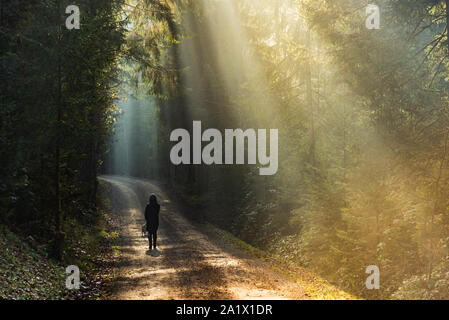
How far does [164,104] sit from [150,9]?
19.7 metres

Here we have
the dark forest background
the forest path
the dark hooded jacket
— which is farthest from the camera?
the dark hooded jacket

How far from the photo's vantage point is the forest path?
30.6 ft

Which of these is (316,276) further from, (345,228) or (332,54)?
(332,54)

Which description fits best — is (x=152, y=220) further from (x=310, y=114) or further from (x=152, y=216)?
(x=310, y=114)

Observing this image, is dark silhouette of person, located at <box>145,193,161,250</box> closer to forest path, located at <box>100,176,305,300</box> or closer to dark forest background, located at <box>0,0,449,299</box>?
forest path, located at <box>100,176,305,300</box>

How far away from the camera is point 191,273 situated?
11602 millimetres

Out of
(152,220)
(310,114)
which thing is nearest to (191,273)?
(152,220)

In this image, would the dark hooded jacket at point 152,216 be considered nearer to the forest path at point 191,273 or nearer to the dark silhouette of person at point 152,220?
the dark silhouette of person at point 152,220

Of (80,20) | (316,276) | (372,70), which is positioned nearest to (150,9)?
(80,20)

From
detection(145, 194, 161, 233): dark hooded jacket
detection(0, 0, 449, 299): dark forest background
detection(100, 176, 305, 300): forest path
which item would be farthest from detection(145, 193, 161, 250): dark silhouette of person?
detection(0, 0, 449, 299): dark forest background

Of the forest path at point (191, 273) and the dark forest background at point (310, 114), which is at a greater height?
the dark forest background at point (310, 114)

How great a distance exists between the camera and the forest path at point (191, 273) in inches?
367

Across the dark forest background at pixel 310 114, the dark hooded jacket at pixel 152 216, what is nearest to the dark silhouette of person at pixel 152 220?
the dark hooded jacket at pixel 152 216
